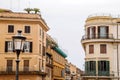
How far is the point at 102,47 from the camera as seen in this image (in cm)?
6212

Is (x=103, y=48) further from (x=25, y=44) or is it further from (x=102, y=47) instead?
(x=25, y=44)

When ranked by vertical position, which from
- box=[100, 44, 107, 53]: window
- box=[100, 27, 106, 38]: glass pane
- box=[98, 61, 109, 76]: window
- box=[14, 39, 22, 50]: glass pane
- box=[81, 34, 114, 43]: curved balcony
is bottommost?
box=[98, 61, 109, 76]: window

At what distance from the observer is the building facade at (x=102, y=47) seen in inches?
2404

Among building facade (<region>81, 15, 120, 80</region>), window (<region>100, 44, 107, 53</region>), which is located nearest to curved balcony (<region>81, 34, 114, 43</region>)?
building facade (<region>81, 15, 120, 80</region>)

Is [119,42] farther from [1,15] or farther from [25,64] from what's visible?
[1,15]

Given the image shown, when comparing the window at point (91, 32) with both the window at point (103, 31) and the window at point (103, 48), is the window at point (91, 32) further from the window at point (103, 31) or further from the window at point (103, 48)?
the window at point (103, 48)

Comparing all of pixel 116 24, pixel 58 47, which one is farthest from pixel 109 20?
pixel 58 47

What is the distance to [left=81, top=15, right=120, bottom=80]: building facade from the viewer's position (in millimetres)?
61062

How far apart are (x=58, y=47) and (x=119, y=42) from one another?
36070 mm

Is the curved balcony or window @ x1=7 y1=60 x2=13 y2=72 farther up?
the curved balcony

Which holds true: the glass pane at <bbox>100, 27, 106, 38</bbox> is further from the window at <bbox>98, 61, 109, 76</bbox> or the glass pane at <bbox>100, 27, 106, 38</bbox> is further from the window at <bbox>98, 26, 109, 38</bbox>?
the window at <bbox>98, 61, 109, 76</bbox>

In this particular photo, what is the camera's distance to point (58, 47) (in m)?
97.2

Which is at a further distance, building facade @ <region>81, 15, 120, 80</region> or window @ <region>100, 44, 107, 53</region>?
window @ <region>100, 44, 107, 53</region>

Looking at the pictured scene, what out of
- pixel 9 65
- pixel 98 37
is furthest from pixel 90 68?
pixel 9 65
